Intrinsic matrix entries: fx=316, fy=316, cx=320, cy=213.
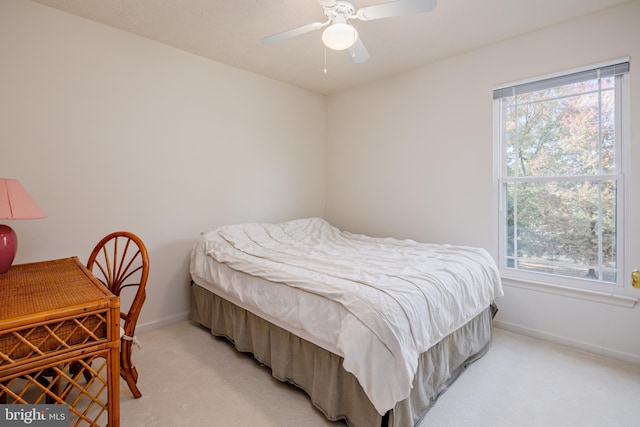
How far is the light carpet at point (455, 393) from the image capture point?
1.66 metres

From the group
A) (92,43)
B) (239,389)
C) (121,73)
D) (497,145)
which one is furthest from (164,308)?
(497,145)

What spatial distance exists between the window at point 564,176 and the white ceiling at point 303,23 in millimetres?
531

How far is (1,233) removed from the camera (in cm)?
168

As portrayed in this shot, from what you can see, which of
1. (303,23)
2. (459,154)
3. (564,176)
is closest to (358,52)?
(303,23)

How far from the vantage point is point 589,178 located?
2.40 metres

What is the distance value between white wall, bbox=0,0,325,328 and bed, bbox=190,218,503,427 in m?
0.49

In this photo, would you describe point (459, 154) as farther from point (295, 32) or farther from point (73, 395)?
point (73, 395)

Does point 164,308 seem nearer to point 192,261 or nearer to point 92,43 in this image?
point 192,261

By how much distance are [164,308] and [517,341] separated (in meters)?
3.04

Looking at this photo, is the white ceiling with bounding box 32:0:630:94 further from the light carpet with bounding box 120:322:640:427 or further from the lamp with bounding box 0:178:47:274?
the light carpet with bounding box 120:322:640:427

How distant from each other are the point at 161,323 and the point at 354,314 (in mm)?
2174

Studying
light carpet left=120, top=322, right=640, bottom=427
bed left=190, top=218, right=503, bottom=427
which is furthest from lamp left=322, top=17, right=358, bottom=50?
light carpet left=120, top=322, right=640, bottom=427

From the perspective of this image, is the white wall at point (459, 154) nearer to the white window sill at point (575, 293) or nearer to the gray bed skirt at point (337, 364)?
the white window sill at point (575, 293)

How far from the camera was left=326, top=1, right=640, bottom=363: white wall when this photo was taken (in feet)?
7.43
